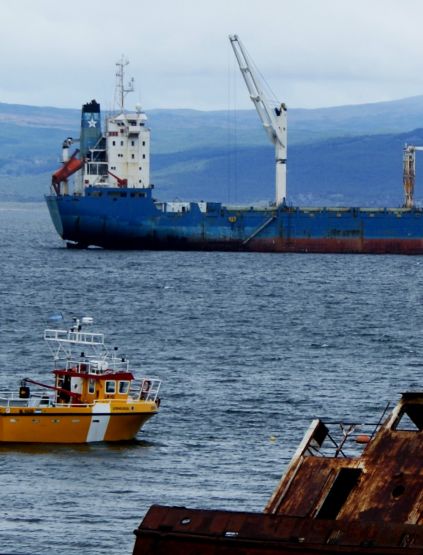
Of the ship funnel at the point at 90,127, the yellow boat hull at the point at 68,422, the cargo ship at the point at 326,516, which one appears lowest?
the yellow boat hull at the point at 68,422

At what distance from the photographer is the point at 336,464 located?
24656mm

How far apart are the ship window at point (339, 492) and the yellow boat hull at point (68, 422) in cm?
2308

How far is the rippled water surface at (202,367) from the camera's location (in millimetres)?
40594

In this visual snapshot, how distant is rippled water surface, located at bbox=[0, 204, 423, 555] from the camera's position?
133 ft

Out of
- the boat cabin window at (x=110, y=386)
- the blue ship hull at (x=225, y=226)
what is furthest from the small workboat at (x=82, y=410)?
the blue ship hull at (x=225, y=226)

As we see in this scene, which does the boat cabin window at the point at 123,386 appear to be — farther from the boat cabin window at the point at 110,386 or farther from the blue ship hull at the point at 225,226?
the blue ship hull at the point at 225,226

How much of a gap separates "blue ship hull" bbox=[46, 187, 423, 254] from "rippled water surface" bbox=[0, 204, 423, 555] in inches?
221

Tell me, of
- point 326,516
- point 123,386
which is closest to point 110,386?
point 123,386

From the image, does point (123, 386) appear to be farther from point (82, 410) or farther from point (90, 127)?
point (90, 127)

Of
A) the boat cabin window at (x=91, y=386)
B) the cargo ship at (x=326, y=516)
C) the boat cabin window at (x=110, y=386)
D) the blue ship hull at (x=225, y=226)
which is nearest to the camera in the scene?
the cargo ship at (x=326, y=516)

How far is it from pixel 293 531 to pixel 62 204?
435 ft

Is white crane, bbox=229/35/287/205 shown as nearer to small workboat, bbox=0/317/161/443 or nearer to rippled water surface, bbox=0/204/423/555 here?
rippled water surface, bbox=0/204/423/555

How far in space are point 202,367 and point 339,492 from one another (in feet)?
147

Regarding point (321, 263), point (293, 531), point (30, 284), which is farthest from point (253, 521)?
point (321, 263)
